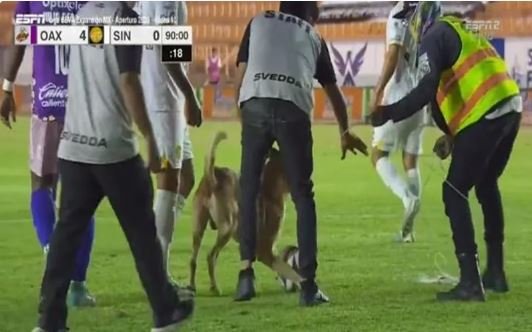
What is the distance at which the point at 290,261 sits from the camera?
4133 mm

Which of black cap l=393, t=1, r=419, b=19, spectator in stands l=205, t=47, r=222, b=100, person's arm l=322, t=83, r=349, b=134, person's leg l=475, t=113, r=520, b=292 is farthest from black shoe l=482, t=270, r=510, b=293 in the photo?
spectator in stands l=205, t=47, r=222, b=100

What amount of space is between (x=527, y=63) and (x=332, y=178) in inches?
51.4

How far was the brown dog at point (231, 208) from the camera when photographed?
13.4ft

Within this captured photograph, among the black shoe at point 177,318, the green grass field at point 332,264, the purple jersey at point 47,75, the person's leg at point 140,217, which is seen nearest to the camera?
the person's leg at point 140,217

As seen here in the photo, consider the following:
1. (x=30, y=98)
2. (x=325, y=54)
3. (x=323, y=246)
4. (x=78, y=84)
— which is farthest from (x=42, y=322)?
(x=323, y=246)

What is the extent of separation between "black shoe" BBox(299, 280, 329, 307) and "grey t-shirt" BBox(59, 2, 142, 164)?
2.78 feet

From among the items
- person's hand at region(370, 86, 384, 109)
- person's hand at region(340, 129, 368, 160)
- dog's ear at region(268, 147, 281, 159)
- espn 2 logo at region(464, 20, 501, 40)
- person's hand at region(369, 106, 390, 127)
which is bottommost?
dog's ear at region(268, 147, 281, 159)

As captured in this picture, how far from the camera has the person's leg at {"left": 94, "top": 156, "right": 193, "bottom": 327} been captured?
10.3 ft

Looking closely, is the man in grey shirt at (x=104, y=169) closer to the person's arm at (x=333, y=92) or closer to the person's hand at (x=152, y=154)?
the person's hand at (x=152, y=154)

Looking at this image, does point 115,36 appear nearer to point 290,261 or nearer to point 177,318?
point 177,318

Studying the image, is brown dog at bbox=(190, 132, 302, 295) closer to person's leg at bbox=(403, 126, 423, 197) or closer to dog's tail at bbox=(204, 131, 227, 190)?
dog's tail at bbox=(204, 131, 227, 190)

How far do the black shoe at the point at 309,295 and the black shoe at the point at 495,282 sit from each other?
0.65 meters

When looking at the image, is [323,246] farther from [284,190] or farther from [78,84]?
[78,84]

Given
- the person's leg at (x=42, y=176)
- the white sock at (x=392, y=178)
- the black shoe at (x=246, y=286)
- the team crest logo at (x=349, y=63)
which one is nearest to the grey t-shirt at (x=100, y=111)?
the person's leg at (x=42, y=176)
